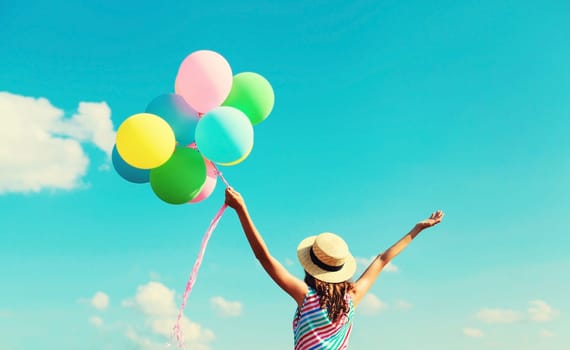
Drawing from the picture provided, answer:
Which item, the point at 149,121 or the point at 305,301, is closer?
the point at 305,301

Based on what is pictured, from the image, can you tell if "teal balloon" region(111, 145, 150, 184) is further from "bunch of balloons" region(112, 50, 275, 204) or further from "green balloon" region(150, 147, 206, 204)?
"green balloon" region(150, 147, 206, 204)

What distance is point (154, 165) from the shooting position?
552 cm

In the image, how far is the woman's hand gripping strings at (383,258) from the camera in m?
3.98

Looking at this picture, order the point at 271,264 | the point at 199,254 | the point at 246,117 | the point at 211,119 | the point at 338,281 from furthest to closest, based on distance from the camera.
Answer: the point at 246,117, the point at 211,119, the point at 199,254, the point at 338,281, the point at 271,264

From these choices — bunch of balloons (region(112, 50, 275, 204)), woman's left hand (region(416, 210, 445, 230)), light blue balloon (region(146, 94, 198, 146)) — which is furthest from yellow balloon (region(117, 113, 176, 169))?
woman's left hand (region(416, 210, 445, 230))

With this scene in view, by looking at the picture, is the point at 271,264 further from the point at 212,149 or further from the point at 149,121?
the point at 149,121

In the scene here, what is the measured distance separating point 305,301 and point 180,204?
8.65 ft

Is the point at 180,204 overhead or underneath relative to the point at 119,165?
underneath

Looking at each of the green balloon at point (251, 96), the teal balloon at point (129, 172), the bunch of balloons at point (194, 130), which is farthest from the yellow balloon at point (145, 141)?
the green balloon at point (251, 96)

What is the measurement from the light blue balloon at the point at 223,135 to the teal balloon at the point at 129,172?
0.97 metres

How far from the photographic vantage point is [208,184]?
5875 mm

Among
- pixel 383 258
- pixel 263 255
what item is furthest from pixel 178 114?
pixel 263 255

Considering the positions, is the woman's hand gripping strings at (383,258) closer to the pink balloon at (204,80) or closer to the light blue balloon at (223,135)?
the light blue balloon at (223,135)

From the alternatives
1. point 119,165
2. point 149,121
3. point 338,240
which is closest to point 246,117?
point 149,121
